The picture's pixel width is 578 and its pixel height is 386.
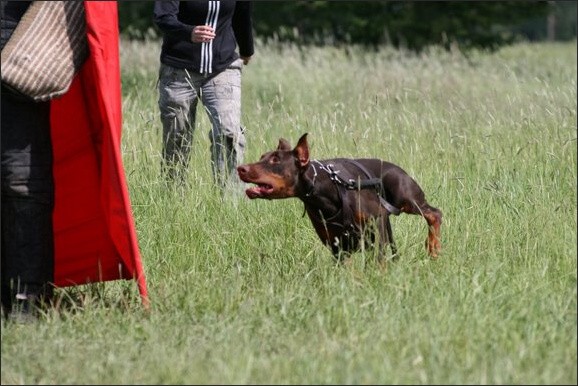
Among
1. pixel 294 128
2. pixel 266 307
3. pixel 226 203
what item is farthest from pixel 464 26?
pixel 266 307

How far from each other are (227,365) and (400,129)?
465 centimetres

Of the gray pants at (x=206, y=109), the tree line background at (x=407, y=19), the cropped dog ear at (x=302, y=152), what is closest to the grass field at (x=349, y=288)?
the gray pants at (x=206, y=109)

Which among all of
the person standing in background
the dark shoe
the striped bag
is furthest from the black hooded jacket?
the dark shoe

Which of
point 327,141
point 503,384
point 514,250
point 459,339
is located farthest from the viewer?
point 327,141

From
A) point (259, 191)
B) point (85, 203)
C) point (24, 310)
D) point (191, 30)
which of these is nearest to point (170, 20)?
point (191, 30)

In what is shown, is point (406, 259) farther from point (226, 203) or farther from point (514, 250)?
point (226, 203)

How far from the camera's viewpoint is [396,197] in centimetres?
584

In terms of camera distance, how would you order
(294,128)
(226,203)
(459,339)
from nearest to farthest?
(459,339) < (226,203) < (294,128)

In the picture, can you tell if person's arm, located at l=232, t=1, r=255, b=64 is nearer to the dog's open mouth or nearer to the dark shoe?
the dog's open mouth

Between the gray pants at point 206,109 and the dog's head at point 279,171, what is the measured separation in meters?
1.80

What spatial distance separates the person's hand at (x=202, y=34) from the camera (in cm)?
696

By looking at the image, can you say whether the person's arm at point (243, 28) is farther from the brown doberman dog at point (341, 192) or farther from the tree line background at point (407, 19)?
the tree line background at point (407, 19)

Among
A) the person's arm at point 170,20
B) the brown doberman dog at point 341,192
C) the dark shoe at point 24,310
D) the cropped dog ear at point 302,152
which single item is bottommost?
the dark shoe at point 24,310

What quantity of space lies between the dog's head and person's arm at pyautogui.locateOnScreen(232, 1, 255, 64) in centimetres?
229
